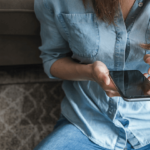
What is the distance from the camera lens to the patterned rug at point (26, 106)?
0.96 metres

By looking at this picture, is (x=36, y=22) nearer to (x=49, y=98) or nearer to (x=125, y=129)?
(x=49, y=98)

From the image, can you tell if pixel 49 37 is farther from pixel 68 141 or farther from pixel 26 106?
pixel 26 106

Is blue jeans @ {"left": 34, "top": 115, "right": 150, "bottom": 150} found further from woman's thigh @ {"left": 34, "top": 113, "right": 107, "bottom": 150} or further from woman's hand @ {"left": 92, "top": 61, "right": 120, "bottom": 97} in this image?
woman's hand @ {"left": 92, "top": 61, "right": 120, "bottom": 97}

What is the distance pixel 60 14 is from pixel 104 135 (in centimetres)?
42

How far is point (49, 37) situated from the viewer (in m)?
0.62

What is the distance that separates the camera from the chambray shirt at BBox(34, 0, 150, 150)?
1.69ft

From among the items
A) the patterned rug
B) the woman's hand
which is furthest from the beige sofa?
the woman's hand

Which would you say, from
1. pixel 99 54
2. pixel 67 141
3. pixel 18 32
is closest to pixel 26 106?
pixel 18 32

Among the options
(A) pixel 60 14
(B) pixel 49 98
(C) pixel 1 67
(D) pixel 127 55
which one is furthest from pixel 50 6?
(C) pixel 1 67

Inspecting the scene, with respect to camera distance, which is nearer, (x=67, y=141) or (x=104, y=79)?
→ (x=104, y=79)

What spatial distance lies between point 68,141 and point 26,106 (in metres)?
0.59

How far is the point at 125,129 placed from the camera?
59 cm

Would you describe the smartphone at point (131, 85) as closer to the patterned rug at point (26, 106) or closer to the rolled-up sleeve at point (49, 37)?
the rolled-up sleeve at point (49, 37)

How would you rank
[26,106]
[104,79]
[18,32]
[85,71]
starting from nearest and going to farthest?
[104,79] < [85,71] < [18,32] < [26,106]
